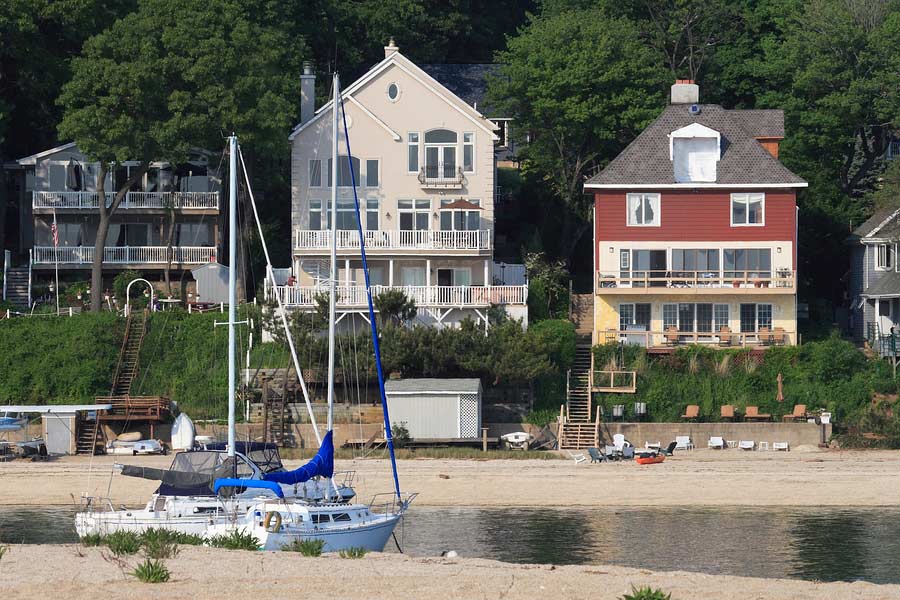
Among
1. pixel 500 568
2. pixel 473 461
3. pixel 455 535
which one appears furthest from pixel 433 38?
pixel 500 568

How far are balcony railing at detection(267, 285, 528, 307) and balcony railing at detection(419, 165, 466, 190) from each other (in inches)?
206

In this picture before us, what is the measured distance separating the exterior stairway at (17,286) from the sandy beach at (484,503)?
45.6 ft

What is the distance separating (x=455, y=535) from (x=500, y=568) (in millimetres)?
10491

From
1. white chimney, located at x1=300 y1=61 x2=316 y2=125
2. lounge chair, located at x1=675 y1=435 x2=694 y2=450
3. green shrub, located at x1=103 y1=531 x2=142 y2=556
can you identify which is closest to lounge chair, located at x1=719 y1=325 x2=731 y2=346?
lounge chair, located at x1=675 y1=435 x2=694 y2=450

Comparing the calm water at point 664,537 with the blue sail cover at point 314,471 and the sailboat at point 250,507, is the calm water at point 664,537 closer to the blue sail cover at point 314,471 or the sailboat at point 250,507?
the sailboat at point 250,507

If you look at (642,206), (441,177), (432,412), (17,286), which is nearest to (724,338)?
(642,206)

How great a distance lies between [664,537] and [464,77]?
48786 mm

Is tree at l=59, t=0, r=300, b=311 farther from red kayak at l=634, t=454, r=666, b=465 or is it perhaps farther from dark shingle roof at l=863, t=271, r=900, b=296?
dark shingle roof at l=863, t=271, r=900, b=296

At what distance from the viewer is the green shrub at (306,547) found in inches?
1180

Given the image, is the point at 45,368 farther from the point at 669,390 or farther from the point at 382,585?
the point at 382,585

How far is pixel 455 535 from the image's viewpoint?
38469 mm

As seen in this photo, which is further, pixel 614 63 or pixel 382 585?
pixel 614 63

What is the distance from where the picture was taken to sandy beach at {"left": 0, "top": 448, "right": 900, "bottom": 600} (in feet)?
84.7

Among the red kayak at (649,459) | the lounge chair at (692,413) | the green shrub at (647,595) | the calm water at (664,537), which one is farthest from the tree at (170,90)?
the green shrub at (647,595)
